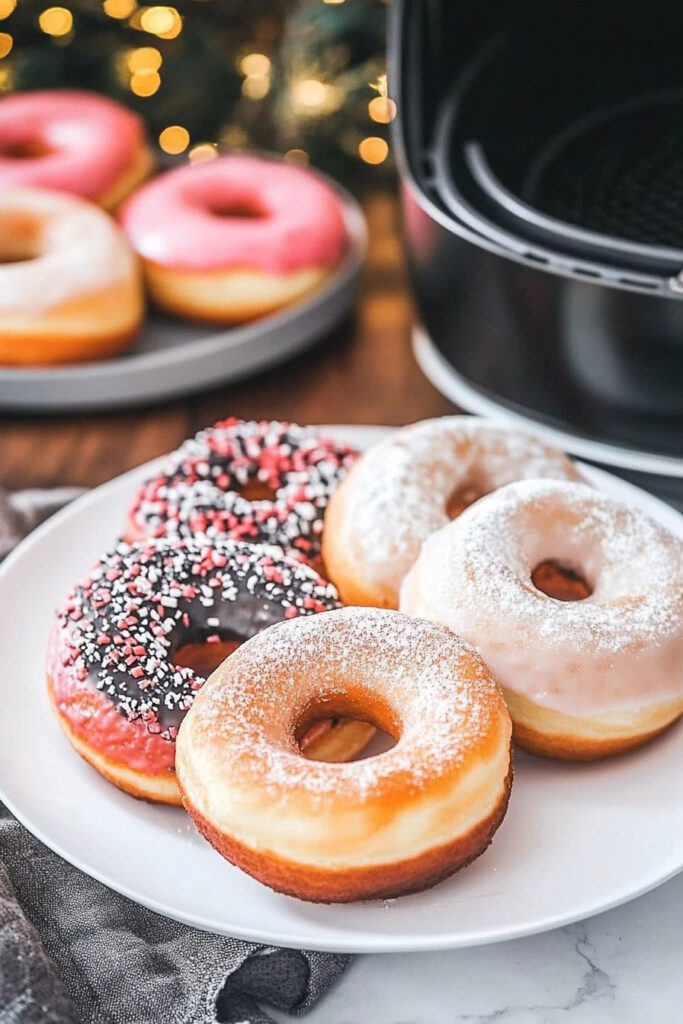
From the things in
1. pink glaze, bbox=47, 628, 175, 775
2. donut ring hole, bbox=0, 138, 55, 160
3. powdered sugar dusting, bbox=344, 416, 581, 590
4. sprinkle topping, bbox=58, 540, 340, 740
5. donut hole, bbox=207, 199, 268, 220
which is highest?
powdered sugar dusting, bbox=344, 416, 581, 590

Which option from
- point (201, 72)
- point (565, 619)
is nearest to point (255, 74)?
point (201, 72)

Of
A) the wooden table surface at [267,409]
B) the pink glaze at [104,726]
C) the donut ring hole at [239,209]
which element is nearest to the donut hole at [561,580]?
the pink glaze at [104,726]

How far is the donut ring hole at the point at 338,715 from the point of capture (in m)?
0.94

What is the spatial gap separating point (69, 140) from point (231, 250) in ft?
1.51

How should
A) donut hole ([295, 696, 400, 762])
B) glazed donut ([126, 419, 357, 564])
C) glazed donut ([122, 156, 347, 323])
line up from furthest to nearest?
1. glazed donut ([122, 156, 347, 323])
2. glazed donut ([126, 419, 357, 564])
3. donut hole ([295, 696, 400, 762])

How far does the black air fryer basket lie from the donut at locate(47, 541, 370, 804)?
399mm

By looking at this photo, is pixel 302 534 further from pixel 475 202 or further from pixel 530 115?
pixel 530 115

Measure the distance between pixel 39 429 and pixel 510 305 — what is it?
0.69m

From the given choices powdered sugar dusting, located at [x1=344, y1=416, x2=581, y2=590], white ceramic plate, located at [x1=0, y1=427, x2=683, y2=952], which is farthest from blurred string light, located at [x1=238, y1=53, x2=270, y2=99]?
white ceramic plate, located at [x1=0, y1=427, x2=683, y2=952]

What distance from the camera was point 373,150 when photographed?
217 cm

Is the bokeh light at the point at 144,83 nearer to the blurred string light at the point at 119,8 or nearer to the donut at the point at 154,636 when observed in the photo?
the blurred string light at the point at 119,8

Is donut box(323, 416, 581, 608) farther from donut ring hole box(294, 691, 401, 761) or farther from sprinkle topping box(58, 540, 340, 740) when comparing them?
donut ring hole box(294, 691, 401, 761)

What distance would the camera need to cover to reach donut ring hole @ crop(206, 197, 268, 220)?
1.91 metres

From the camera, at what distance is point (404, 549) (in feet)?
3.60
